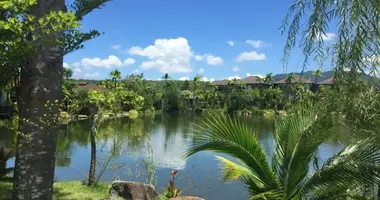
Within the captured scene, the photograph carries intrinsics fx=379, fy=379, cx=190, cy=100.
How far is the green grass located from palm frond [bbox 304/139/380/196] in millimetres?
4967

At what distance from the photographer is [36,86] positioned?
326 centimetres

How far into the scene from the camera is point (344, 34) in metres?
2.46

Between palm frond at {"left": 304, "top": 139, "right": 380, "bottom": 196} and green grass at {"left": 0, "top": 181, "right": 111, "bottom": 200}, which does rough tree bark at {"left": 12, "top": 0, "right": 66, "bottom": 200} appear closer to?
palm frond at {"left": 304, "top": 139, "right": 380, "bottom": 196}

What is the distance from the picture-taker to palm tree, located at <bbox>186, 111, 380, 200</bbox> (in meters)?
3.83

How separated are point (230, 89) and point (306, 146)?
54425 mm

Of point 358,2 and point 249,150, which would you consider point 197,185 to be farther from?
point 358,2

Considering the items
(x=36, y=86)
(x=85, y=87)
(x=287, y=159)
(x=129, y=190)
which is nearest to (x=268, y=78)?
(x=85, y=87)

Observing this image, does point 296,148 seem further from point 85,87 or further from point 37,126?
point 85,87

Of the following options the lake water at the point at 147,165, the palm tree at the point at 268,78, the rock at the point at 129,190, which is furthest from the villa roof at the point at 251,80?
the rock at the point at 129,190

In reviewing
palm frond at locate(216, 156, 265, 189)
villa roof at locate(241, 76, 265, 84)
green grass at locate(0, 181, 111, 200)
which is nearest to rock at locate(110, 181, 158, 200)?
green grass at locate(0, 181, 111, 200)

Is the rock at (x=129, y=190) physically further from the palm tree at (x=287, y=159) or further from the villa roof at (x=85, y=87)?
the villa roof at (x=85, y=87)

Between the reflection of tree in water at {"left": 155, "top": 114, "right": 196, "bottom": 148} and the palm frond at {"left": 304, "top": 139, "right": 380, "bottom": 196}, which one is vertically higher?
the palm frond at {"left": 304, "top": 139, "right": 380, "bottom": 196}

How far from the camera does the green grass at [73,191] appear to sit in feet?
23.6

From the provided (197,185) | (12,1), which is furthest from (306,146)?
(197,185)
